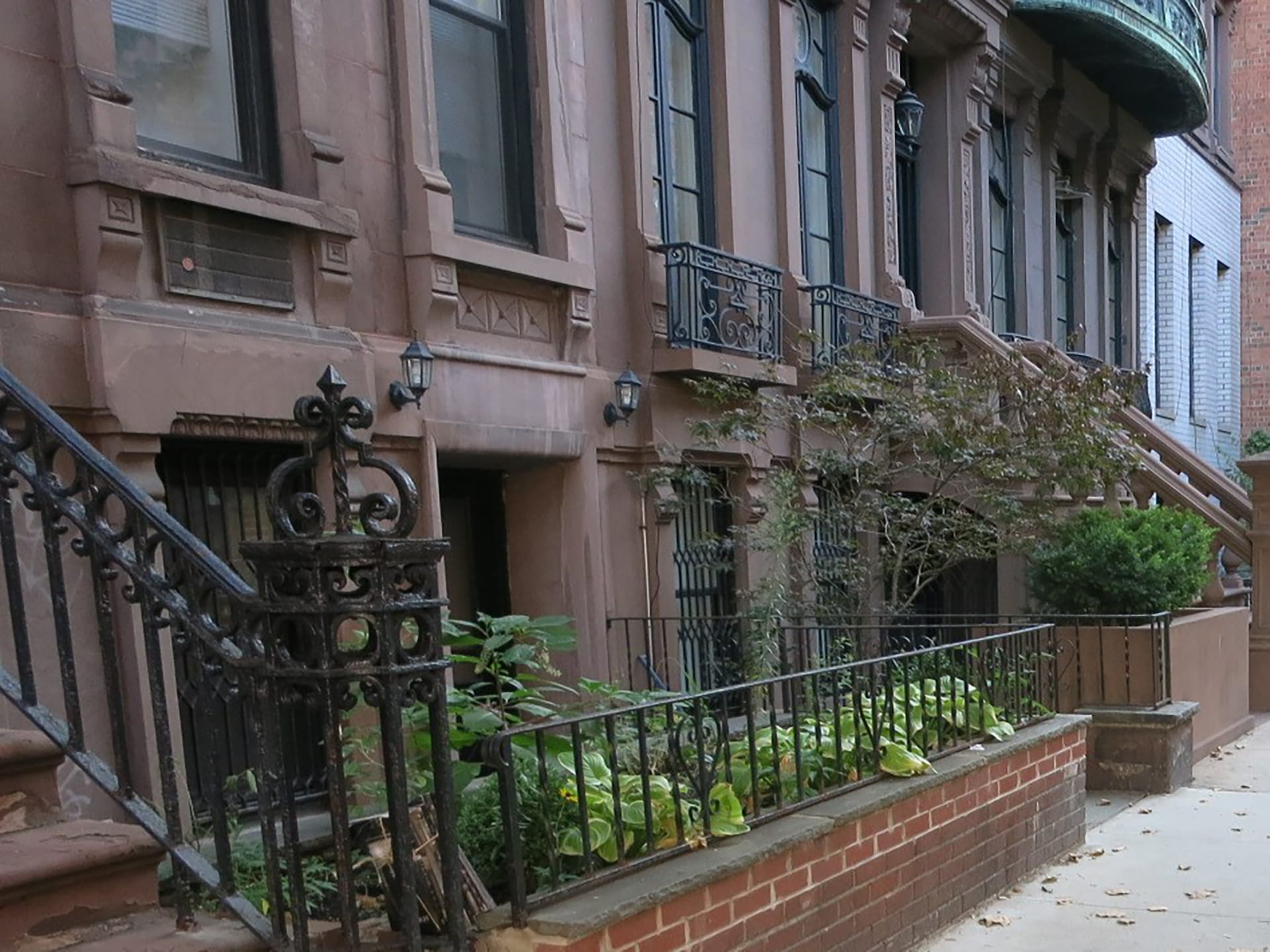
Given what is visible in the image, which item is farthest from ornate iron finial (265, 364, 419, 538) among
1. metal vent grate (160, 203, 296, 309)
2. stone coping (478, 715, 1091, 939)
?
metal vent grate (160, 203, 296, 309)

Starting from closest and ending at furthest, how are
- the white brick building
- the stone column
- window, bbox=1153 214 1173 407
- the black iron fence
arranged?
the black iron fence
the stone column
the white brick building
window, bbox=1153 214 1173 407

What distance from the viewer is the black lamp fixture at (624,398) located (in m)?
7.93

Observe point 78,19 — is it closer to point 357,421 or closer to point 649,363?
point 357,421

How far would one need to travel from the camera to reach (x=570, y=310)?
300 inches

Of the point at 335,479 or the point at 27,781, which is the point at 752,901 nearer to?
the point at 335,479

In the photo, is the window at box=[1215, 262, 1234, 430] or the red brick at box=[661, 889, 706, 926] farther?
the window at box=[1215, 262, 1234, 430]

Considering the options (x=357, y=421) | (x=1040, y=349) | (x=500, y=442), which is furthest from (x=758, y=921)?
(x=1040, y=349)

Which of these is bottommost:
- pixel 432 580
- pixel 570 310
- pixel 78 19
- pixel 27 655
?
pixel 27 655

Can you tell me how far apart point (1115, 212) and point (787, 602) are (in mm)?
12738

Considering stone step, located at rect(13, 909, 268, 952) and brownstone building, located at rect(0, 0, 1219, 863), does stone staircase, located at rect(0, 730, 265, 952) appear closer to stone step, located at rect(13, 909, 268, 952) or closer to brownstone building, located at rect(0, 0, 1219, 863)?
stone step, located at rect(13, 909, 268, 952)

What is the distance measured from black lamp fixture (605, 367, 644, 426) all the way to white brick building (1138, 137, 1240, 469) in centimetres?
1312

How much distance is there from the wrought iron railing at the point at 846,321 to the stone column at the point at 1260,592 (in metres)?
3.41

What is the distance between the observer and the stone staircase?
9.32 feet

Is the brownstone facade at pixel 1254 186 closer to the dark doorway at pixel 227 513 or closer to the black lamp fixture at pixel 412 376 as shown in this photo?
the black lamp fixture at pixel 412 376
